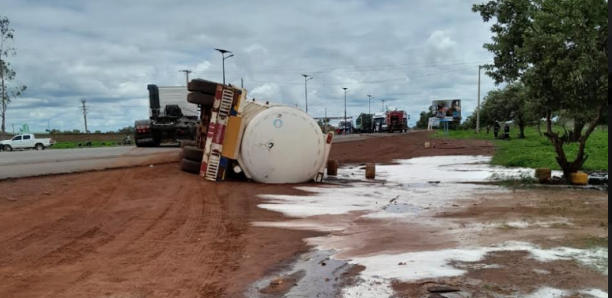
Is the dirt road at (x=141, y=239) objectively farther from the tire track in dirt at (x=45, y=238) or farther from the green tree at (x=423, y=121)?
the green tree at (x=423, y=121)

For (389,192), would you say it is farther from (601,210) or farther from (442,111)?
(442,111)

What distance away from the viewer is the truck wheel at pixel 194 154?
1473cm

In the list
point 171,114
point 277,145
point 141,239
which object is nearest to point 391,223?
point 141,239

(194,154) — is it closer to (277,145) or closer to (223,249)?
(277,145)

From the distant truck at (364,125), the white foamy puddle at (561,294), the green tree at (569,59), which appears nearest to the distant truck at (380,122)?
the distant truck at (364,125)

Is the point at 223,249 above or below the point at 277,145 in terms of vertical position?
below

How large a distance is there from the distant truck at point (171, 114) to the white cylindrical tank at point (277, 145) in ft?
42.3

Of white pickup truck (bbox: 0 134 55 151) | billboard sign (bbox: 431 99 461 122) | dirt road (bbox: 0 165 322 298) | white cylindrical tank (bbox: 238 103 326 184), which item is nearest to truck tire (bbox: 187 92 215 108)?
white cylindrical tank (bbox: 238 103 326 184)

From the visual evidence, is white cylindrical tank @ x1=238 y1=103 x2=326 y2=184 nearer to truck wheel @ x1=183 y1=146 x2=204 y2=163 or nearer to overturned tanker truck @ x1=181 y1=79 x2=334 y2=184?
overturned tanker truck @ x1=181 y1=79 x2=334 y2=184

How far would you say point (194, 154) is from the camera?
14.9m

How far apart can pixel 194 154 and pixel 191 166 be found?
35 cm

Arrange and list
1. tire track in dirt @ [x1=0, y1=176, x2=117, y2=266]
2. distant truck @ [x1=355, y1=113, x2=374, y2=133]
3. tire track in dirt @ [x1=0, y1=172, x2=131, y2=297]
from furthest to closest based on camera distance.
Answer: distant truck @ [x1=355, y1=113, x2=374, y2=133], tire track in dirt @ [x1=0, y1=176, x2=117, y2=266], tire track in dirt @ [x1=0, y1=172, x2=131, y2=297]

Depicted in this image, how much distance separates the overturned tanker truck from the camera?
1352 centimetres

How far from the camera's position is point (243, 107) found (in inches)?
548
